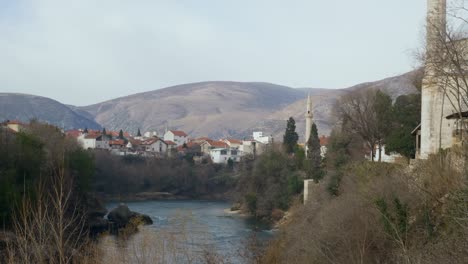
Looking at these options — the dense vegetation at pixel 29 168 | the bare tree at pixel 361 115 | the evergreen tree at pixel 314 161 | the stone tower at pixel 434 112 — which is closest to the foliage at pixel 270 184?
the evergreen tree at pixel 314 161

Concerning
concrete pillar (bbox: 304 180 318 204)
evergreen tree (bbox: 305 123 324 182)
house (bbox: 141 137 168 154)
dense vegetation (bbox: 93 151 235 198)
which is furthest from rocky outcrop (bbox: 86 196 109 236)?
house (bbox: 141 137 168 154)

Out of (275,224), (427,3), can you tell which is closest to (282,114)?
(275,224)

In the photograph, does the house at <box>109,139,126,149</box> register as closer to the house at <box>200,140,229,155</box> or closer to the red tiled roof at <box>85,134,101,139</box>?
the red tiled roof at <box>85,134,101,139</box>

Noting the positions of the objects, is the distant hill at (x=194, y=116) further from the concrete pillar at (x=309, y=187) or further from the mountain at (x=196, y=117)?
the concrete pillar at (x=309, y=187)

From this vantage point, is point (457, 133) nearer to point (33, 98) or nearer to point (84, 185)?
point (84, 185)

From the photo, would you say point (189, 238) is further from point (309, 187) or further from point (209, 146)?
point (209, 146)

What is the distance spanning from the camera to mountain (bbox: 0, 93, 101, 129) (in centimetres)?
13475

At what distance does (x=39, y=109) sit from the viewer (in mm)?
142750

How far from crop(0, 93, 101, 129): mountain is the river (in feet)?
338

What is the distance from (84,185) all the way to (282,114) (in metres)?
138

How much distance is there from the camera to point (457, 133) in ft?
47.1

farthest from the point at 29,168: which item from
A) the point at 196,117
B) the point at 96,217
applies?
the point at 196,117

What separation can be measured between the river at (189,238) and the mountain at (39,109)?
10303cm

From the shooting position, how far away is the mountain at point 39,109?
A: 13475 centimetres
